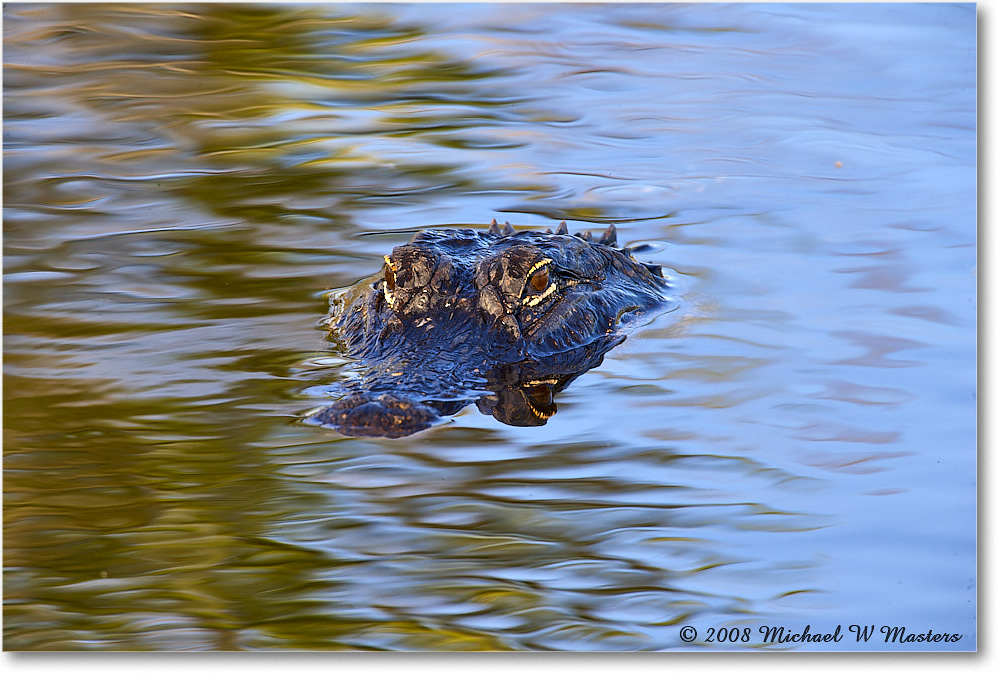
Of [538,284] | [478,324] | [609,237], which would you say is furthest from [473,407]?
[609,237]

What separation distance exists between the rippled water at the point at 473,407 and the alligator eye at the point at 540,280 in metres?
0.48

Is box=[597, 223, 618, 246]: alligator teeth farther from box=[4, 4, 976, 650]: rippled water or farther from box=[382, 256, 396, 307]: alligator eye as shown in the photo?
box=[382, 256, 396, 307]: alligator eye

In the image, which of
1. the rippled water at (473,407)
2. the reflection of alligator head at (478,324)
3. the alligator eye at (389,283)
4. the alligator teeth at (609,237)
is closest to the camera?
the rippled water at (473,407)

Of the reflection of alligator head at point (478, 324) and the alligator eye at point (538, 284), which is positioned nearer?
the reflection of alligator head at point (478, 324)

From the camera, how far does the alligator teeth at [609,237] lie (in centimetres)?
592

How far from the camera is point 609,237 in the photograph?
235 inches

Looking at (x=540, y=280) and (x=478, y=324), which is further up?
(x=540, y=280)

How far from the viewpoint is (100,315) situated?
528 cm

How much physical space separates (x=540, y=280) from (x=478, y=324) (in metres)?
0.39

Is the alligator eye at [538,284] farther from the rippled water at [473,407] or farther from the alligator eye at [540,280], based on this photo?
the rippled water at [473,407]

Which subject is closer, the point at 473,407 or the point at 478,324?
the point at 473,407

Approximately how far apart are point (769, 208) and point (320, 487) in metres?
3.27

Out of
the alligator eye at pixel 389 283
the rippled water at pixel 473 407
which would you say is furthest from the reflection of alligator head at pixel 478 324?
the rippled water at pixel 473 407

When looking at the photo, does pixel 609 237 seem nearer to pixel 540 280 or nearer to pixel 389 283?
pixel 540 280
